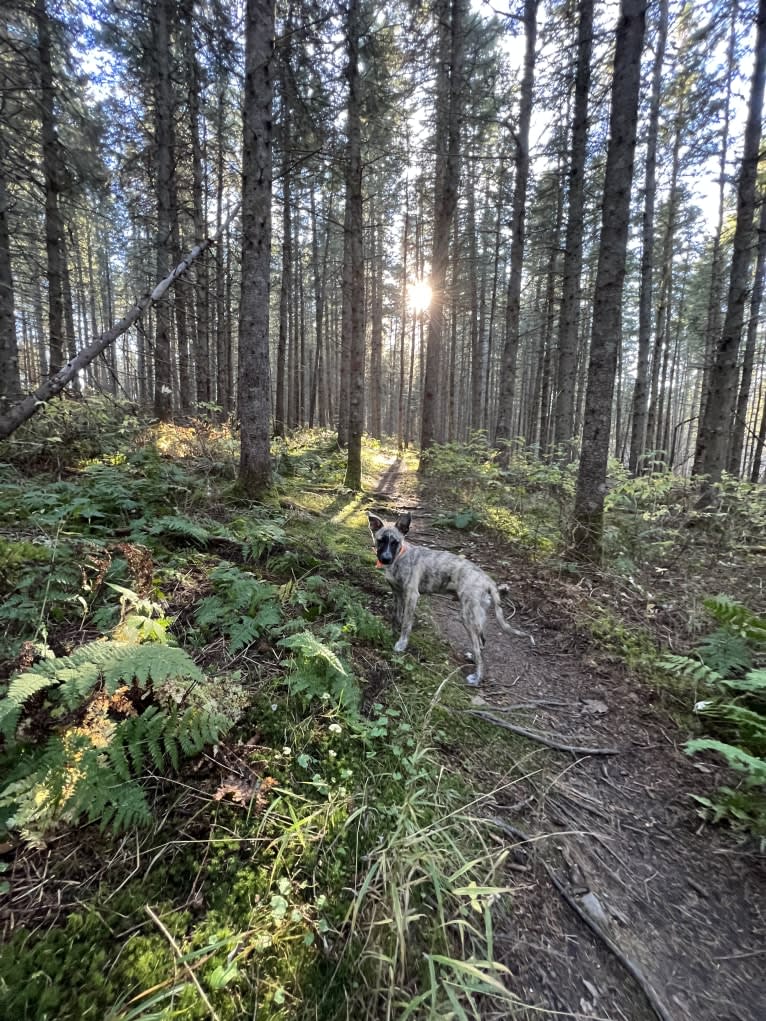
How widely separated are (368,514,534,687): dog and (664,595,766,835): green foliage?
1.49 m

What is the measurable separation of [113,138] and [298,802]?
1682cm

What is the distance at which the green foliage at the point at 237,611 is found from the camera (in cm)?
310

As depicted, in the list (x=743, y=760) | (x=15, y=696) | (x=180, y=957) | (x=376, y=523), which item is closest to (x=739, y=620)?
(x=743, y=760)

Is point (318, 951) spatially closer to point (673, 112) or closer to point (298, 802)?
point (298, 802)

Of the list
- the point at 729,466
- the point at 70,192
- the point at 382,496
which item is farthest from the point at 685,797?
the point at 729,466

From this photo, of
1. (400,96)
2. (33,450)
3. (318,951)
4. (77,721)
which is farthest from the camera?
(400,96)

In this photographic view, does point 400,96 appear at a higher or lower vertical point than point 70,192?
higher

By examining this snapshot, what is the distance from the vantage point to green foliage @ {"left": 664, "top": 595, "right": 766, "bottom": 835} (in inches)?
104

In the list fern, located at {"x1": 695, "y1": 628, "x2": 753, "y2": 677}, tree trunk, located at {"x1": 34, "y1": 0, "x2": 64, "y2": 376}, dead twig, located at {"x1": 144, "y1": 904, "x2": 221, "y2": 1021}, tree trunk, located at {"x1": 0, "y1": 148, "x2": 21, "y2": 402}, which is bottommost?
dead twig, located at {"x1": 144, "y1": 904, "x2": 221, "y2": 1021}

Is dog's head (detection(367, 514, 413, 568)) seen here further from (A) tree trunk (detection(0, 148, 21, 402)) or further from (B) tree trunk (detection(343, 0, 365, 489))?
(A) tree trunk (detection(0, 148, 21, 402))

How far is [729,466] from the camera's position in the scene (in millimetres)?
17531

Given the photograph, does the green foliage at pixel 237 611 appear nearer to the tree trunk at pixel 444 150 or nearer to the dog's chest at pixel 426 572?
the dog's chest at pixel 426 572

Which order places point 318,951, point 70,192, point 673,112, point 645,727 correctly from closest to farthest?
point 318,951, point 645,727, point 70,192, point 673,112

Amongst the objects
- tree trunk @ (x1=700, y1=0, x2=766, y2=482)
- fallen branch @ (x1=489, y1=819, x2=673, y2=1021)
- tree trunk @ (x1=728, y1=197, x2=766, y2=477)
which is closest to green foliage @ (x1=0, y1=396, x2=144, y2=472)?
fallen branch @ (x1=489, y1=819, x2=673, y2=1021)
